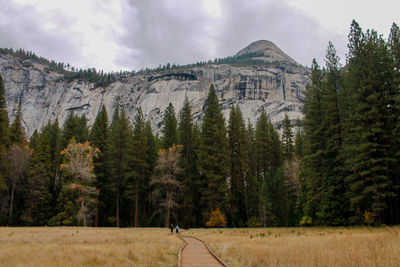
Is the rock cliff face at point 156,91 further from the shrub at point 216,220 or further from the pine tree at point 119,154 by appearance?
the shrub at point 216,220

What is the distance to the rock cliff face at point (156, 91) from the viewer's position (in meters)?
110

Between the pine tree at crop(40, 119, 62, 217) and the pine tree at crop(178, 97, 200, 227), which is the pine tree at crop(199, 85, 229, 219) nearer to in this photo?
the pine tree at crop(178, 97, 200, 227)

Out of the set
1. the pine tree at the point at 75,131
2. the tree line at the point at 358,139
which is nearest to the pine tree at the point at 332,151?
the tree line at the point at 358,139

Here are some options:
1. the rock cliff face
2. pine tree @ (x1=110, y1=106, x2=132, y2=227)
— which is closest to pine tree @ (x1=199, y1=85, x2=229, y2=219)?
pine tree @ (x1=110, y1=106, x2=132, y2=227)

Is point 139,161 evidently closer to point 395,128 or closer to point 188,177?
point 188,177

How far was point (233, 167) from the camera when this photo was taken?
146ft

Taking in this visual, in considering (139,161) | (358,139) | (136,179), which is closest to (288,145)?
(139,161)

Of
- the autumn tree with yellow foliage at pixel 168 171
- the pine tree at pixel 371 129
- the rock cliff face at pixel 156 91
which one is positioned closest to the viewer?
the pine tree at pixel 371 129

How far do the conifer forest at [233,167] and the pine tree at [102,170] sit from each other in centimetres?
16

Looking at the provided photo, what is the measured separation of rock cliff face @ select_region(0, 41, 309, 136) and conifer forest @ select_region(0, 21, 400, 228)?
170 ft

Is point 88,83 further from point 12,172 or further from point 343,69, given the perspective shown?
point 343,69

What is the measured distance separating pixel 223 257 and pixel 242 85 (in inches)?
4184

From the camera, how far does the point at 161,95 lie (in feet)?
396

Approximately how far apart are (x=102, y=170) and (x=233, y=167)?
2057 centimetres
